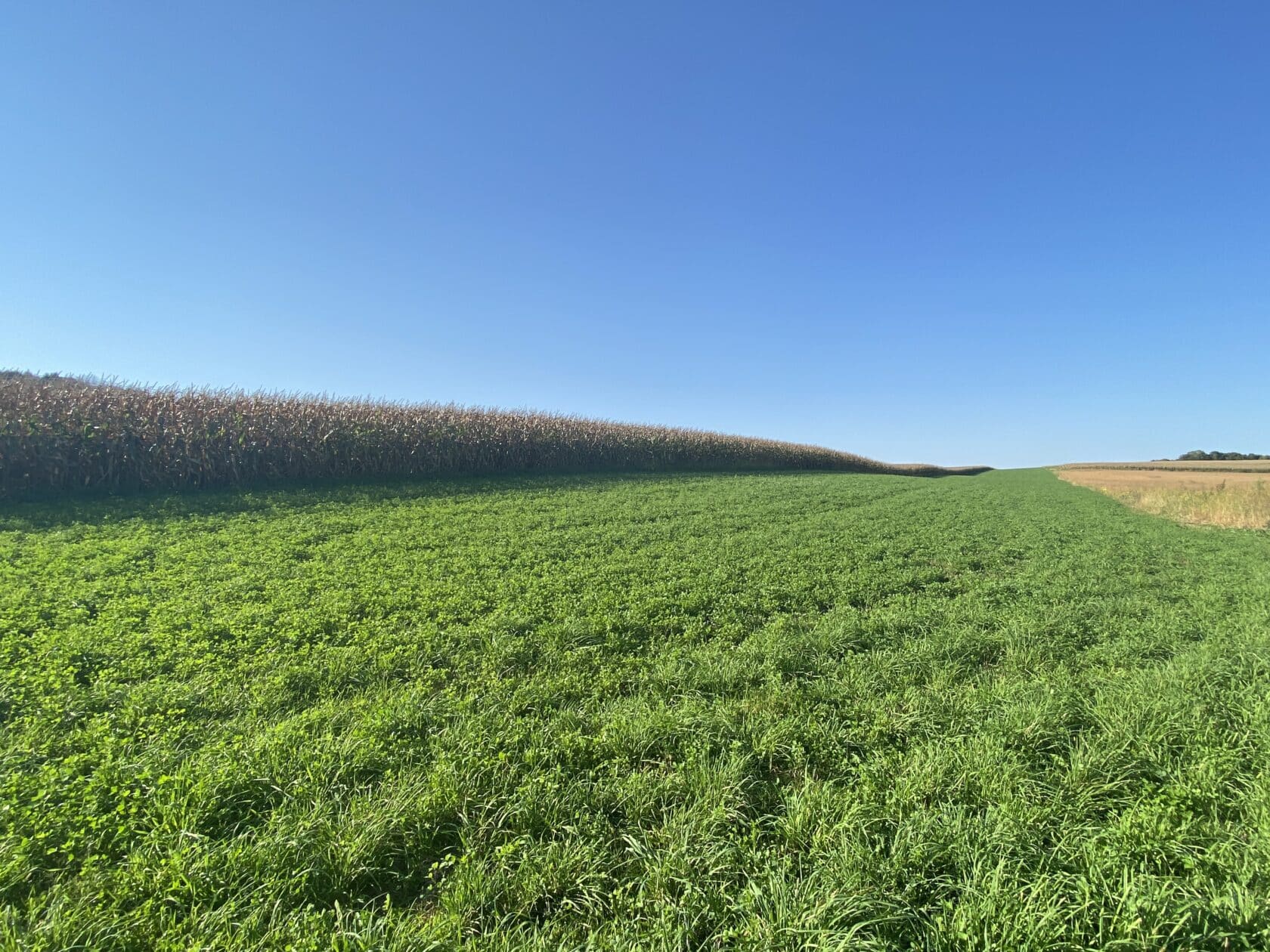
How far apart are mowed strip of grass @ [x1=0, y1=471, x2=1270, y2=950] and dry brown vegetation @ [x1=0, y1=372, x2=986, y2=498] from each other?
7639mm

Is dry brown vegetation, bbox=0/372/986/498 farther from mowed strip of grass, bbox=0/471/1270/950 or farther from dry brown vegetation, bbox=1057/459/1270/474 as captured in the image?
dry brown vegetation, bbox=1057/459/1270/474

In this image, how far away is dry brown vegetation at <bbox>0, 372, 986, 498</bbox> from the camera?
13734 millimetres

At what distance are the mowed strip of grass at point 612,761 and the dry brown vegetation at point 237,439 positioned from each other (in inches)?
301

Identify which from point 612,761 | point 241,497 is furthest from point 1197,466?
point 241,497

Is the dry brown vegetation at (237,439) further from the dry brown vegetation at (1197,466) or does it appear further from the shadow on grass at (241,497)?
the dry brown vegetation at (1197,466)

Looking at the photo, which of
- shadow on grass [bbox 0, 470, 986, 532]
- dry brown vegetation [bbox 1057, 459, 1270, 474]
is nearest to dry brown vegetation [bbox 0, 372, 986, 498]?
shadow on grass [bbox 0, 470, 986, 532]

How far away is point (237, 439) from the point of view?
55.1 feet

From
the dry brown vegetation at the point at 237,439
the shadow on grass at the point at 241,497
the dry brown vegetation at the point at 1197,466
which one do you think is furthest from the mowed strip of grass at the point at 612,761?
the dry brown vegetation at the point at 1197,466

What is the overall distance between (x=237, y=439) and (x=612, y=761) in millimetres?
18847

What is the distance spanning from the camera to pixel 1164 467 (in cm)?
8250

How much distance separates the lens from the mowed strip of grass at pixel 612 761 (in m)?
2.58

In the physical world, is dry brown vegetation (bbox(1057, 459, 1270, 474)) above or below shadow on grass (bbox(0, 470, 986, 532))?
above

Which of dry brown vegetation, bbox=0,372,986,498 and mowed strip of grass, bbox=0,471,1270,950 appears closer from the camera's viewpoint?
mowed strip of grass, bbox=0,471,1270,950

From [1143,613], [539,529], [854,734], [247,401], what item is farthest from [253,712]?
[247,401]
